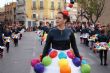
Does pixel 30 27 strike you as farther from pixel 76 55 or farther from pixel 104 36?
pixel 76 55

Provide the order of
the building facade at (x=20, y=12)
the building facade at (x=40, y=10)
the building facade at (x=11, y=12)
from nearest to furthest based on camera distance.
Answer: the building facade at (x=40, y=10)
the building facade at (x=20, y=12)
the building facade at (x=11, y=12)

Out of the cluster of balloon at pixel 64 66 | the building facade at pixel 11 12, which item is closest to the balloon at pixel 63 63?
the cluster of balloon at pixel 64 66

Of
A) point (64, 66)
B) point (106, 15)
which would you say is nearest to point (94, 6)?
point (106, 15)

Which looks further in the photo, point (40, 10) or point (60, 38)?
point (40, 10)

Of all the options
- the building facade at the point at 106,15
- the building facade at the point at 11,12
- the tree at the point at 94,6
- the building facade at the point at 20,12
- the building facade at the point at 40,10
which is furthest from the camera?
the building facade at the point at 11,12

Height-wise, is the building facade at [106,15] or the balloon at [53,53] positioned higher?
the balloon at [53,53]

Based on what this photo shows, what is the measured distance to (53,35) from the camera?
8305mm

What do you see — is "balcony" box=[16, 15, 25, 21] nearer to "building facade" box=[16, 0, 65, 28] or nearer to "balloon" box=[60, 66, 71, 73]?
"building facade" box=[16, 0, 65, 28]

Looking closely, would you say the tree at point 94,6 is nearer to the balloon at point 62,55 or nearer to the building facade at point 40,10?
the building facade at point 40,10

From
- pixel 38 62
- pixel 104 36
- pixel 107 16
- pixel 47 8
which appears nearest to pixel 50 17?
pixel 47 8

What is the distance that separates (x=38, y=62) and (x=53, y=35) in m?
0.64

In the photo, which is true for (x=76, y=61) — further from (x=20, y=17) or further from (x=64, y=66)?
(x=20, y=17)

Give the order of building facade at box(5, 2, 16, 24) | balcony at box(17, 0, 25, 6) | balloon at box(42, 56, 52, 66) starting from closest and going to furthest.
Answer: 1. balloon at box(42, 56, 52, 66)
2. balcony at box(17, 0, 25, 6)
3. building facade at box(5, 2, 16, 24)

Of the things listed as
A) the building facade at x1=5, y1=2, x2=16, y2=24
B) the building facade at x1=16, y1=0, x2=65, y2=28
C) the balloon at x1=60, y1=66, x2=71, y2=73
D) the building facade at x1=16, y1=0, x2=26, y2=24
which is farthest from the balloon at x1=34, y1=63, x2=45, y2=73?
the building facade at x1=5, y1=2, x2=16, y2=24
